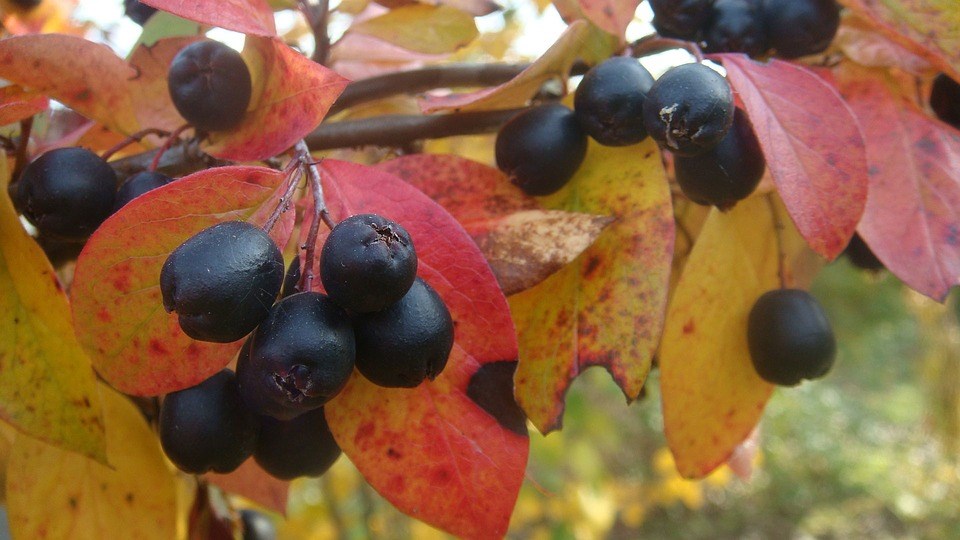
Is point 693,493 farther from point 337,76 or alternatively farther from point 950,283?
point 337,76

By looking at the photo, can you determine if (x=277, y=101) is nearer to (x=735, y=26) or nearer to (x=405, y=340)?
(x=405, y=340)

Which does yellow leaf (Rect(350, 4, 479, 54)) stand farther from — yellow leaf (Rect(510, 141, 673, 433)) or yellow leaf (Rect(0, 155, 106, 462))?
yellow leaf (Rect(0, 155, 106, 462))

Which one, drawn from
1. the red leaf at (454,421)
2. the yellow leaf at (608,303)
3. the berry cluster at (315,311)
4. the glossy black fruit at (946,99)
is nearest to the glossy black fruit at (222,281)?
the berry cluster at (315,311)

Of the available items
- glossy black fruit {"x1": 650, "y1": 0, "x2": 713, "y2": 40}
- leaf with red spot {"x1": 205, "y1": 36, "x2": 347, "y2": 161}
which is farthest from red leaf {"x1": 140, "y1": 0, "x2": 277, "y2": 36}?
glossy black fruit {"x1": 650, "y1": 0, "x2": 713, "y2": 40}

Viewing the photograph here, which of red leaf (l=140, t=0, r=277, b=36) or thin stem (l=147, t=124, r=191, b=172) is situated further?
thin stem (l=147, t=124, r=191, b=172)

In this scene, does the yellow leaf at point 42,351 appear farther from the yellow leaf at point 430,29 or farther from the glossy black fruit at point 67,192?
the yellow leaf at point 430,29

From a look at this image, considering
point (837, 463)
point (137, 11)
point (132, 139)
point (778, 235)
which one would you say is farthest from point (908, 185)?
point (837, 463)
